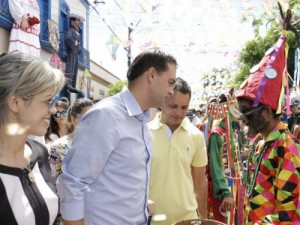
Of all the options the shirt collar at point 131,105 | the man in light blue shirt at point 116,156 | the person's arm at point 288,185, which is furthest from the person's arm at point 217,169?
the shirt collar at point 131,105

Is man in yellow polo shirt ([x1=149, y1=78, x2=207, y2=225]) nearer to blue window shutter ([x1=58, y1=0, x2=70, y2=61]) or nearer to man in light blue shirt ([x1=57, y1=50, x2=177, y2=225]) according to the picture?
man in light blue shirt ([x1=57, y1=50, x2=177, y2=225])

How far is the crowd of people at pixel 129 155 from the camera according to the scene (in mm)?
1768

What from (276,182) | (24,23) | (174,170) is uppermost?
Answer: (24,23)

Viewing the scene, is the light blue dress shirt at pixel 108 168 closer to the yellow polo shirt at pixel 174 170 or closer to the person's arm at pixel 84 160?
the person's arm at pixel 84 160

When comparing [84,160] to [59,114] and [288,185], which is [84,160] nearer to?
[288,185]

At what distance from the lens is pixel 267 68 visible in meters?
2.60

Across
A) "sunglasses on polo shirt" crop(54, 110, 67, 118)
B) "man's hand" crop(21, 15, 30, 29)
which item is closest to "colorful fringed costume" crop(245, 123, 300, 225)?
"sunglasses on polo shirt" crop(54, 110, 67, 118)

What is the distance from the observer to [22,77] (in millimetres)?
1741

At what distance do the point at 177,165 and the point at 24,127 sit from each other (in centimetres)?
134

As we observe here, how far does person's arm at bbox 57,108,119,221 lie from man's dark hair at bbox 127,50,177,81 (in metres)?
0.38

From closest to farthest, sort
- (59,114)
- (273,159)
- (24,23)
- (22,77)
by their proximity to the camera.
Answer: (22,77), (273,159), (59,114), (24,23)

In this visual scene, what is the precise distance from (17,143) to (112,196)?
56 centimetres

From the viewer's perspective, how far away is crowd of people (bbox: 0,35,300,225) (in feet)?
5.80

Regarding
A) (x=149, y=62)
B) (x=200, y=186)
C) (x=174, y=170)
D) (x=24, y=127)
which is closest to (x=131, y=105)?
(x=149, y=62)
